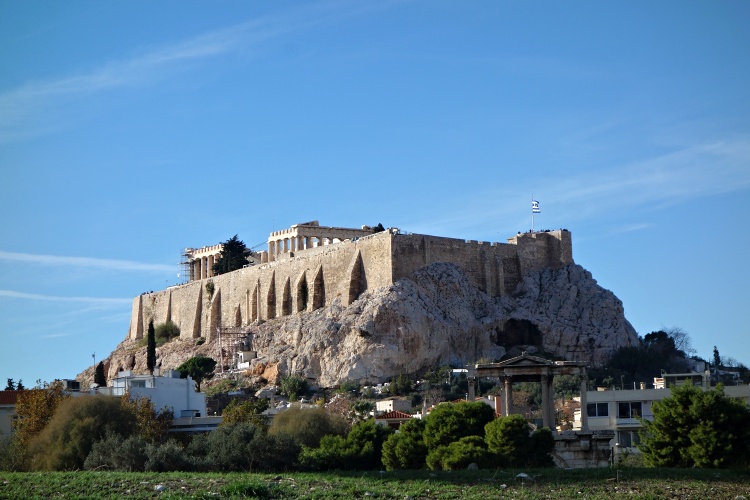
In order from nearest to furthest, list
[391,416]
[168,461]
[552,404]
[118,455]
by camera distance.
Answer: [168,461] < [118,455] < [552,404] < [391,416]

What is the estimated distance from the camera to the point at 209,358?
79500mm

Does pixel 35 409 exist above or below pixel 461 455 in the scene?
above

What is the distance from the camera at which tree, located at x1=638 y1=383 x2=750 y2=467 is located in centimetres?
3397

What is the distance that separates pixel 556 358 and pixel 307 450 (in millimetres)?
33572

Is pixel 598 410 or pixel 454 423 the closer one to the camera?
pixel 454 423

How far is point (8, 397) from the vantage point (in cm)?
5016

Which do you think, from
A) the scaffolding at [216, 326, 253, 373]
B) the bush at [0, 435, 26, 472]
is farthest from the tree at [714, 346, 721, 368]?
the bush at [0, 435, 26, 472]

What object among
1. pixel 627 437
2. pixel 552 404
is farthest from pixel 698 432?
pixel 627 437

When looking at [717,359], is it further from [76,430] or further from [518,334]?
[76,430]

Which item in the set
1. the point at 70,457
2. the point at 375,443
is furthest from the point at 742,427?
the point at 70,457

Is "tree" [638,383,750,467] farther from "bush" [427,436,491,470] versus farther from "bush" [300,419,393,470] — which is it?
"bush" [300,419,393,470]

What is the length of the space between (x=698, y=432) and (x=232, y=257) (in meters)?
60.3

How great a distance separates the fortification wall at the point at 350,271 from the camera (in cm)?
7150

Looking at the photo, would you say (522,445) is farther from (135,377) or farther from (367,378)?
(367,378)
